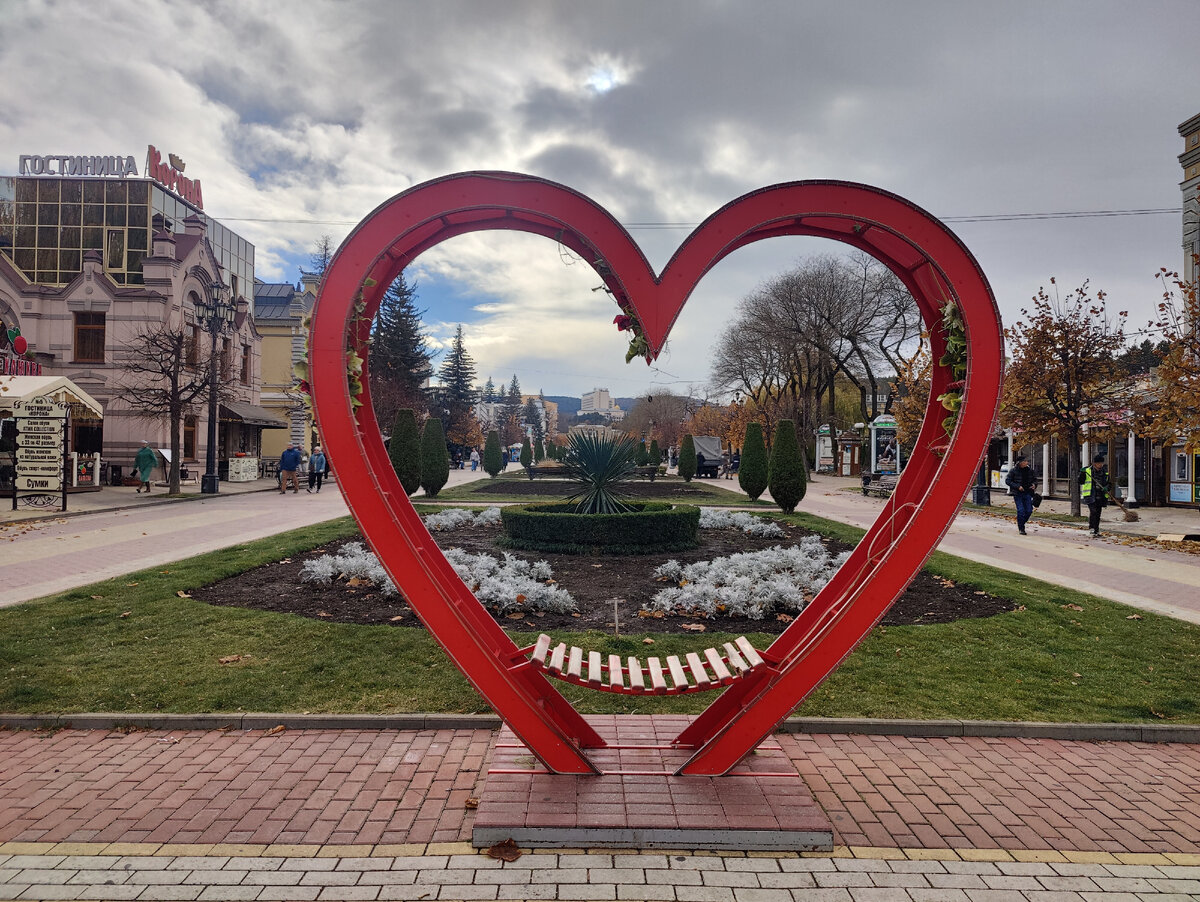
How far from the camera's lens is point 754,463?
2261 centimetres

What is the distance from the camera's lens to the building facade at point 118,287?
2919cm

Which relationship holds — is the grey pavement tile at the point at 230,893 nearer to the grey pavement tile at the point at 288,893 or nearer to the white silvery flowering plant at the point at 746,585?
the grey pavement tile at the point at 288,893

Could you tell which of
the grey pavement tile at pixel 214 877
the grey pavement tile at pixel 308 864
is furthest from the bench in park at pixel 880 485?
the grey pavement tile at pixel 214 877

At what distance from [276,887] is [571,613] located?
4816mm

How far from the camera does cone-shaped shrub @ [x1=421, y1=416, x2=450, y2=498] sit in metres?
23.1

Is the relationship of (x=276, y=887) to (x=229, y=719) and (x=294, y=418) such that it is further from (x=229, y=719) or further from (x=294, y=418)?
(x=294, y=418)

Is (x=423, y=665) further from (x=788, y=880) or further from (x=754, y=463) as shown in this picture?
(x=754, y=463)

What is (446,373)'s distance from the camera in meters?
58.4

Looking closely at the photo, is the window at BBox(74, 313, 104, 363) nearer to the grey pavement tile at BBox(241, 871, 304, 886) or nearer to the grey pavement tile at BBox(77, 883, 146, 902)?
the grey pavement tile at BBox(77, 883, 146, 902)

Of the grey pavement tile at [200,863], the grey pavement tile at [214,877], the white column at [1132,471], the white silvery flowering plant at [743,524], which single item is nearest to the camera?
the grey pavement tile at [214,877]

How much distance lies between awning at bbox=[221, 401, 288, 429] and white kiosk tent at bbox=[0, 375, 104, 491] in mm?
7661

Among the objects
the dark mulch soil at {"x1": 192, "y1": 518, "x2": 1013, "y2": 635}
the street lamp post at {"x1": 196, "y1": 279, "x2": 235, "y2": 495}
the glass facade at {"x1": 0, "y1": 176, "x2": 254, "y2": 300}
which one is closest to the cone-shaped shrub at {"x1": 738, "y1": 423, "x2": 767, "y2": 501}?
the dark mulch soil at {"x1": 192, "y1": 518, "x2": 1013, "y2": 635}

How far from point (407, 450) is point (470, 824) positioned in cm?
1862

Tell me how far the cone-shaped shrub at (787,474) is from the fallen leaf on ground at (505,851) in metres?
15.9
